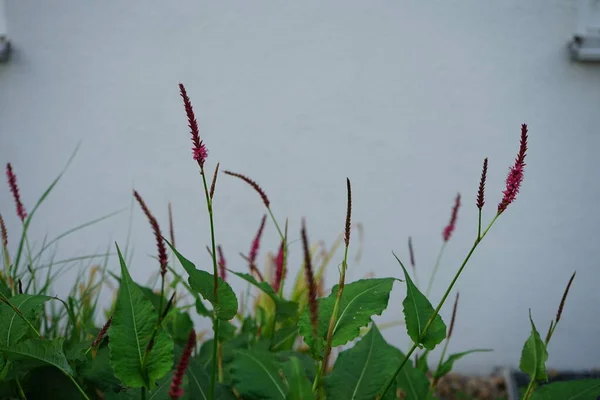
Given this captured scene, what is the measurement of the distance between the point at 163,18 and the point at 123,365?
7.94ft

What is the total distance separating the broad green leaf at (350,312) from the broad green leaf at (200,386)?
0.15 metres

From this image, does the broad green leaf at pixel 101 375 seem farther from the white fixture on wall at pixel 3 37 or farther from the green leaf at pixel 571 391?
Result: the white fixture on wall at pixel 3 37

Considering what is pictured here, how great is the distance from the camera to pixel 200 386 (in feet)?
2.66

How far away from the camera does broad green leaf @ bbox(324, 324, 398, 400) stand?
0.76 metres

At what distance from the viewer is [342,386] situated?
2.51 ft

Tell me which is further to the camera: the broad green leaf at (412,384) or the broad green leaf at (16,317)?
the broad green leaf at (412,384)

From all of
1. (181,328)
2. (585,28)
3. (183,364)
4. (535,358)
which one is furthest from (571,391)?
(585,28)

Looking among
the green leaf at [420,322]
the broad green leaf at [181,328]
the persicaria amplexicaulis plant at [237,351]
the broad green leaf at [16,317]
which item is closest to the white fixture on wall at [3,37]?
the broad green leaf at [181,328]

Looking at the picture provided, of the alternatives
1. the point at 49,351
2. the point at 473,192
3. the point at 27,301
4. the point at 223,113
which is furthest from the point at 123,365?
the point at 473,192

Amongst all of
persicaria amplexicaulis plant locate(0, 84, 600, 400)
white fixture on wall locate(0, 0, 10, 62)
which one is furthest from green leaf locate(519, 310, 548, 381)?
white fixture on wall locate(0, 0, 10, 62)

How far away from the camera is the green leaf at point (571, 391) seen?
2.46 feet

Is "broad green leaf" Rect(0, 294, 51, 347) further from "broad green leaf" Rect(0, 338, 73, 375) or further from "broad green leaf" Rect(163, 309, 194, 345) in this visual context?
"broad green leaf" Rect(163, 309, 194, 345)

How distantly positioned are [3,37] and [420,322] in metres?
2.55

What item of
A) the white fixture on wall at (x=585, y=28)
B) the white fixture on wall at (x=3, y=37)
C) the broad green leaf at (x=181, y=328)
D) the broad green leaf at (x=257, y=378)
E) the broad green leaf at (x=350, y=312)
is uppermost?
the white fixture on wall at (x=585, y=28)
